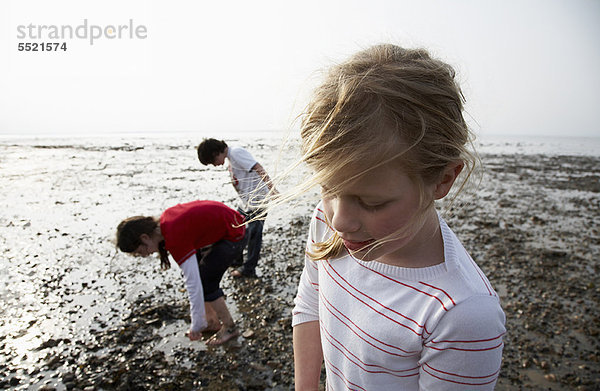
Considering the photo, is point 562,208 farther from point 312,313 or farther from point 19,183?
point 19,183

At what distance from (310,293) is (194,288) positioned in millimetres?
2270

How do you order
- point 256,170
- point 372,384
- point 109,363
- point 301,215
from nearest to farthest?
A: point 372,384, point 109,363, point 256,170, point 301,215

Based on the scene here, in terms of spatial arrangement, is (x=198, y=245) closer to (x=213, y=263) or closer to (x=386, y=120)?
(x=213, y=263)

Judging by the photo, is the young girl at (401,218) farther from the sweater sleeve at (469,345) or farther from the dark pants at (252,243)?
the dark pants at (252,243)

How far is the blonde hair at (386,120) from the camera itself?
97 centimetres

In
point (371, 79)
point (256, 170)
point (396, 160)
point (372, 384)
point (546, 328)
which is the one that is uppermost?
point (371, 79)

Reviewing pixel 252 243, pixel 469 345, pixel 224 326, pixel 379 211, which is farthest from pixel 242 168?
pixel 469 345

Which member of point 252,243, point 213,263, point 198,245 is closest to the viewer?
point 198,245

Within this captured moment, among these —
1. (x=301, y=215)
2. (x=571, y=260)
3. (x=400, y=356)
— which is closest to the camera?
(x=400, y=356)

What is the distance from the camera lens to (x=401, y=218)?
1.04 m

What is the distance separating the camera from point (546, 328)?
448 cm

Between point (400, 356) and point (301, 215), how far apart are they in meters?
8.56

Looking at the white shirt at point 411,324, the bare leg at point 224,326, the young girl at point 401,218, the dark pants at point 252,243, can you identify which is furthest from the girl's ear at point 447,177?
the dark pants at point 252,243

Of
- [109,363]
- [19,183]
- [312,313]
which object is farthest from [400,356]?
[19,183]
